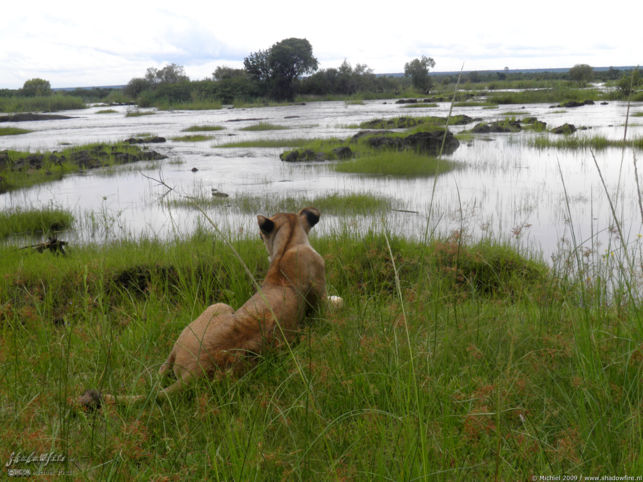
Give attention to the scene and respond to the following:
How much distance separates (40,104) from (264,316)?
5818cm

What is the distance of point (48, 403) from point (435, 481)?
73.5 inches

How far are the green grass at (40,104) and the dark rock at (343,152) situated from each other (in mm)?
43865

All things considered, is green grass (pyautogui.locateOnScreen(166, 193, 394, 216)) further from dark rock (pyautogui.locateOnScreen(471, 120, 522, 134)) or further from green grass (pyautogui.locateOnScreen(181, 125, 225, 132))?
green grass (pyautogui.locateOnScreen(181, 125, 225, 132))

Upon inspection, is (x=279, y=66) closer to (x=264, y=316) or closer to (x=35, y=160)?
(x=35, y=160)

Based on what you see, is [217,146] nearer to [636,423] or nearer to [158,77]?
[636,423]

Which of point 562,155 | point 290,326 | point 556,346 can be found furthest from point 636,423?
point 562,155

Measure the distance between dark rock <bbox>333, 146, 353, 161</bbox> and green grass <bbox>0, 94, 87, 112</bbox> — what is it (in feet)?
144

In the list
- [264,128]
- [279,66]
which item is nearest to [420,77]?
[279,66]

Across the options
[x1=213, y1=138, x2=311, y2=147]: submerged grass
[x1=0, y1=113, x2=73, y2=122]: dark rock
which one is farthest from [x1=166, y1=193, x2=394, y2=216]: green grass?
[x1=0, y1=113, x2=73, y2=122]: dark rock

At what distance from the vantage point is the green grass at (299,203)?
364 inches

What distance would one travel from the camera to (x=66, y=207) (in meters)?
10.2

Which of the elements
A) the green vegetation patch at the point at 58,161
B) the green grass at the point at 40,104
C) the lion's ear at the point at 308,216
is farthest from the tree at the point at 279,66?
the lion's ear at the point at 308,216

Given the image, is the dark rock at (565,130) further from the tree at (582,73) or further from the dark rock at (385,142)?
the tree at (582,73)

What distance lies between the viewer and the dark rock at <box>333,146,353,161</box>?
51.8 ft
